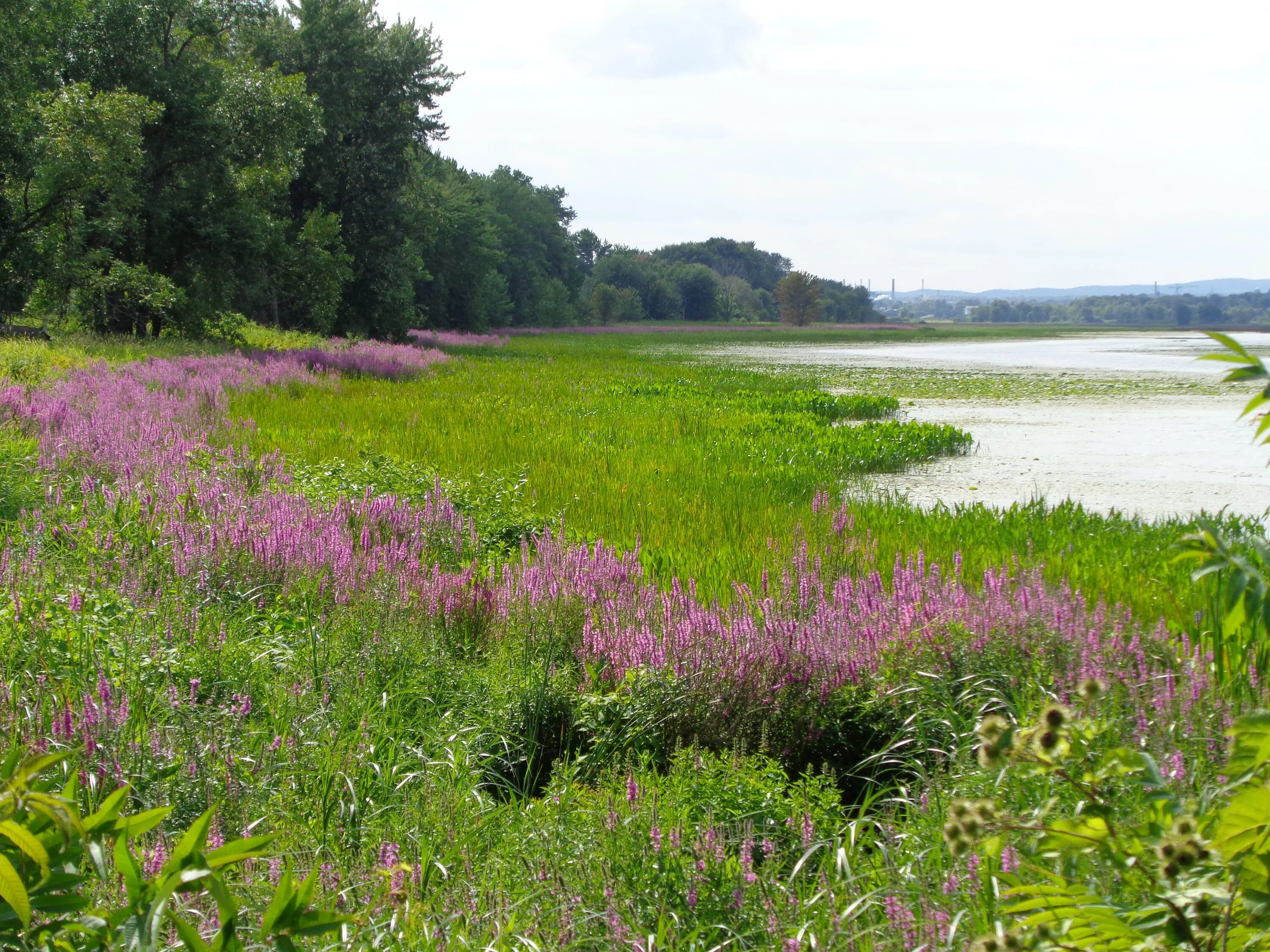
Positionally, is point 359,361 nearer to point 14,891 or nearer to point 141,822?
point 141,822

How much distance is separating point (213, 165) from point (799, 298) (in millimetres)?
110996

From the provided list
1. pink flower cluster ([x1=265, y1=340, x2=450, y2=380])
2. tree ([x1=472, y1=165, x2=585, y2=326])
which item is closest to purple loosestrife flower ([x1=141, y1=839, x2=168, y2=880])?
pink flower cluster ([x1=265, y1=340, x2=450, y2=380])

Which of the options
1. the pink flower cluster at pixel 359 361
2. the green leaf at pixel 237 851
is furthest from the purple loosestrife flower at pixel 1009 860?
the pink flower cluster at pixel 359 361

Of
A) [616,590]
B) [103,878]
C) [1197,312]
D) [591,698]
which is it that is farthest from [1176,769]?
[1197,312]

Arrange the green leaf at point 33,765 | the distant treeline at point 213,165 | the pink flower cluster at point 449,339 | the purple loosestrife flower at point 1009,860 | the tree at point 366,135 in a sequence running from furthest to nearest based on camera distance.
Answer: the pink flower cluster at point 449,339, the tree at point 366,135, the distant treeline at point 213,165, the purple loosestrife flower at point 1009,860, the green leaf at point 33,765

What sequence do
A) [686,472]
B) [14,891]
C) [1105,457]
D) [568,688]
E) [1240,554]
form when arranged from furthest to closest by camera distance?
1. [1105,457]
2. [686,472]
3. [568,688]
4. [1240,554]
5. [14,891]

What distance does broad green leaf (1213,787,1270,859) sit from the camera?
1.03m

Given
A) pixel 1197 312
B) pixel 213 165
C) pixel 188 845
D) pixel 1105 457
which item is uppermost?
pixel 1197 312

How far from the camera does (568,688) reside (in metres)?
3.87

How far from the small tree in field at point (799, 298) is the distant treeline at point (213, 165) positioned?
90.2 meters

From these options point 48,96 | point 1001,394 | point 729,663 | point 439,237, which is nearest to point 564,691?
point 729,663

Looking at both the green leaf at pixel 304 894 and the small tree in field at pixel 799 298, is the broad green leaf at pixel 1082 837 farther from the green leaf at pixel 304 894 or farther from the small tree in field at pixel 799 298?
the small tree in field at pixel 799 298

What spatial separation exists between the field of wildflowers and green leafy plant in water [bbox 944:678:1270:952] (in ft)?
0.43

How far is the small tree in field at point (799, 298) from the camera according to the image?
127625mm
